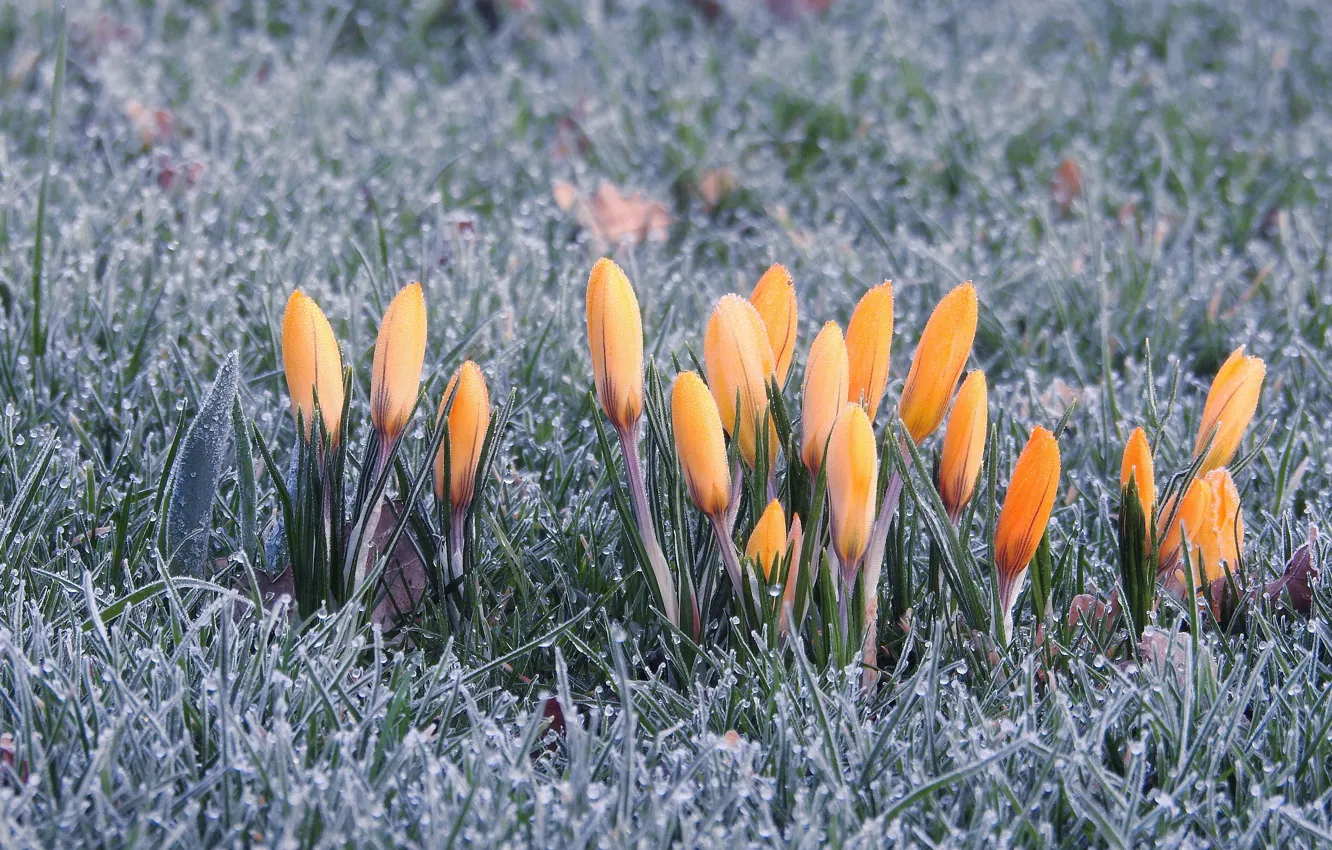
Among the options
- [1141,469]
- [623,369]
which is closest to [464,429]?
[623,369]

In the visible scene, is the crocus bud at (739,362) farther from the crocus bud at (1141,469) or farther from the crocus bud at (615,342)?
the crocus bud at (1141,469)

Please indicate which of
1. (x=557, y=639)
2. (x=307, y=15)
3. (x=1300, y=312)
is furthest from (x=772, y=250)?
(x=307, y=15)

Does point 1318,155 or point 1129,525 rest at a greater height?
point 1318,155

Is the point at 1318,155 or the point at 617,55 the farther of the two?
the point at 617,55

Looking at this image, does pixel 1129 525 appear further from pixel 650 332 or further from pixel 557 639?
pixel 650 332

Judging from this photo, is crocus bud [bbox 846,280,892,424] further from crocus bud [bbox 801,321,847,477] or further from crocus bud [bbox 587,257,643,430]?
crocus bud [bbox 587,257,643,430]

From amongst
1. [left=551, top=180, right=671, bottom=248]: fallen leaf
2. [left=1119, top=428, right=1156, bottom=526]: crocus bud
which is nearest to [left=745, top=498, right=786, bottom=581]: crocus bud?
[left=1119, top=428, right=1156, bottom=526]: crocus bud

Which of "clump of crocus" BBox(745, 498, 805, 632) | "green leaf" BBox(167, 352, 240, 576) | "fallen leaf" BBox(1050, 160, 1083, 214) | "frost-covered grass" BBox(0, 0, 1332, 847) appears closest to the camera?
"frost-covered grass" BBox(0, 0, 1332, 847)
